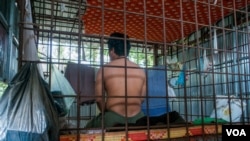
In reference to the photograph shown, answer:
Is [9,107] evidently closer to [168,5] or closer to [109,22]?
[168,5]

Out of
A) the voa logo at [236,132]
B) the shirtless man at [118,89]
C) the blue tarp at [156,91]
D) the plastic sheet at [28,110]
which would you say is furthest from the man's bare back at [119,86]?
the voa logo at [236,132]

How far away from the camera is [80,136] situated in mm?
1688

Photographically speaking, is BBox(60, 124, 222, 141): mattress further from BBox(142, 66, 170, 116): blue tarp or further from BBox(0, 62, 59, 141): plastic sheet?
BBox(142, 66, 170, 116): blue tarp

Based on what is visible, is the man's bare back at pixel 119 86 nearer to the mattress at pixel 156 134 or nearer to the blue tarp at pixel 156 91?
the mattress at pixel 156 134

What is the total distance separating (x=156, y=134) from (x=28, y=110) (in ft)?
3.65

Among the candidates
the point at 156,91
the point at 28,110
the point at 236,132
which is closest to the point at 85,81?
the point at 156,91

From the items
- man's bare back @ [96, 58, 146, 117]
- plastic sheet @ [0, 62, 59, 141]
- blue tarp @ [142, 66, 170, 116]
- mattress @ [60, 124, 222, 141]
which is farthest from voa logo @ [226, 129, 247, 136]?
plastic sheet @ [0, 62, 59, 141]

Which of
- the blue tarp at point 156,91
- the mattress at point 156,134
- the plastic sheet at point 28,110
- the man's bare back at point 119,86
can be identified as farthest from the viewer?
the blue tarp at point 156,91

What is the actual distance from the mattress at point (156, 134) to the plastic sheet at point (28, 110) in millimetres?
359

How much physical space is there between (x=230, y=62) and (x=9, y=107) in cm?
375

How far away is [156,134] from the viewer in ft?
6.40

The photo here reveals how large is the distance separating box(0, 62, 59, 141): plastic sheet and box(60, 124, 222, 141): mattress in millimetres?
359

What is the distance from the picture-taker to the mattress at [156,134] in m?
1.71

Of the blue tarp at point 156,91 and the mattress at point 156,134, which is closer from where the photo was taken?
the mattress at point 156,134
